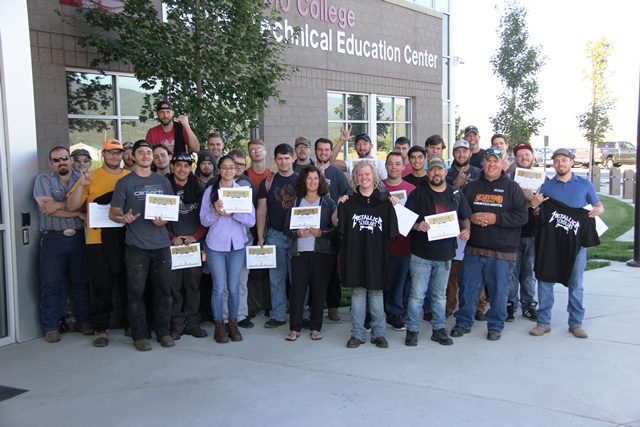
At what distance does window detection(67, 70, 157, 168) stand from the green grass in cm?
845

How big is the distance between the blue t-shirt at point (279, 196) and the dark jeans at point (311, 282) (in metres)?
0.54

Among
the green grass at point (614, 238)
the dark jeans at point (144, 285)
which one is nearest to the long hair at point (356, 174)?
the dark jeans at point (144, 285)

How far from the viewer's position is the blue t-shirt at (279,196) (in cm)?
680

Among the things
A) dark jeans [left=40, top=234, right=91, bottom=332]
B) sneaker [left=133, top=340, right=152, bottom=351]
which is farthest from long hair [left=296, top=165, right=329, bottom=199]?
dark jeans [left=40, top=234, right=91, bottom=332]

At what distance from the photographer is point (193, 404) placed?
187 inches

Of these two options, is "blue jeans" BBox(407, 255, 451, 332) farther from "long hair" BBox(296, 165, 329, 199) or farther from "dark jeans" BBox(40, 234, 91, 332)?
"dark jeans" BBox(40, 234, 91, 332)

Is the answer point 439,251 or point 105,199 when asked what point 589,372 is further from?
point 105,199

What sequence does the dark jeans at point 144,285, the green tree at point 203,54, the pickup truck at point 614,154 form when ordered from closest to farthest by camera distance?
the dark jeans at point 144,285 → the green tree at point 203,54 → the pickup truck at point 614,154

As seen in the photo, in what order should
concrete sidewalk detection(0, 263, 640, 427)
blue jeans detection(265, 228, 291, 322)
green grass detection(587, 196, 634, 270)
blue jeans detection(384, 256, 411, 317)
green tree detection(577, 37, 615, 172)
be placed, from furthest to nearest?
green tree detection(577, 37, 615, 172) < green grass detection(587, 196, 634, 270) < blue jeans detection(265, 228, 291, 322) < blue jeans detection(384, 256, 411, 317) < concrete sidewalk detection(0, 263, 640, 427)

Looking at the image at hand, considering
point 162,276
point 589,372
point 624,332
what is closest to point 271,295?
point 162,276

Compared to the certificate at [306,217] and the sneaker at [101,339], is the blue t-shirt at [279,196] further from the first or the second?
the sneaker at [101,339]

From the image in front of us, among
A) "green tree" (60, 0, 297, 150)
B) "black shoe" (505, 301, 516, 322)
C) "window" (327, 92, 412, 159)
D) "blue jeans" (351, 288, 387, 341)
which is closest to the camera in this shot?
Answer: "blue jeans" (351, 288, 387, 341)

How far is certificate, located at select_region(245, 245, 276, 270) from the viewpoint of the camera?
6676 millimetres

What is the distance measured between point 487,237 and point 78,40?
21.8ft
